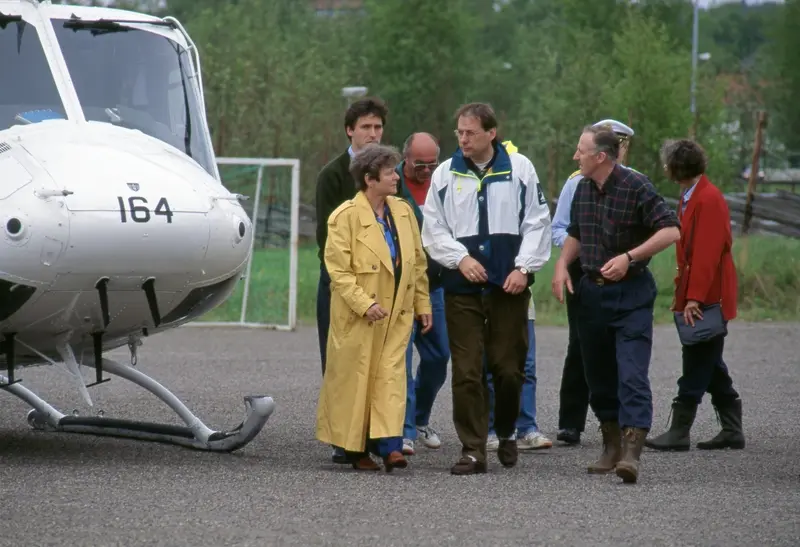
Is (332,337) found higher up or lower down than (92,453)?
higher up

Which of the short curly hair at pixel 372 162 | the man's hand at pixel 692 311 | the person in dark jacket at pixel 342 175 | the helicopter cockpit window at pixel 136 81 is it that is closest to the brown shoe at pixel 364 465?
the person in dark jacket at pixel 342 175

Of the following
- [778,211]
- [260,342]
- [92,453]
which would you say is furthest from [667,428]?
[778,211]

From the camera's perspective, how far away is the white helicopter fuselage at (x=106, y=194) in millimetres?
8125

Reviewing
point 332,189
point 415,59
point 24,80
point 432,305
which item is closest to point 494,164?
point 332,189

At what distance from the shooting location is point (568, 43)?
5100 centimetres

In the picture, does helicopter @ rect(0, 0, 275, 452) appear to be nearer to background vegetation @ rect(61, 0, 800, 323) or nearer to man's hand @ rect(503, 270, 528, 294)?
man's hand @ rect(503, 270, 528, 294)

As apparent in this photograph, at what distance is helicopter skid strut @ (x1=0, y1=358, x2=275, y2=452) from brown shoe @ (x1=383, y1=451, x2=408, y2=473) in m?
0.93

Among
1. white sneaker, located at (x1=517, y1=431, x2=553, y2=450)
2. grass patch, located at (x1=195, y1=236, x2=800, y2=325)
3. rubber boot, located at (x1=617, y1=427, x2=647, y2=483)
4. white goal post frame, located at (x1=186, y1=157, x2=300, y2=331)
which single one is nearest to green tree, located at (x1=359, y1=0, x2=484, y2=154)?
grass patch, located at (x1=195, y1=236, x2=800, y2=325)

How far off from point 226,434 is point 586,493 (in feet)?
8.38

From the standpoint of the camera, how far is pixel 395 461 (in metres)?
8.60

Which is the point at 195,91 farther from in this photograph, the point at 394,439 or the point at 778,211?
the point at 778,211

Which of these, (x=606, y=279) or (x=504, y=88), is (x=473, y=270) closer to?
(x=606, y=279)

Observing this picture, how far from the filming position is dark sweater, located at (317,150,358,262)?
9.48 meters

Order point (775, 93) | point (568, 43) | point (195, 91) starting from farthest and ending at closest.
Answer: point (775, 93), point (568, 43), point (195, 91)
